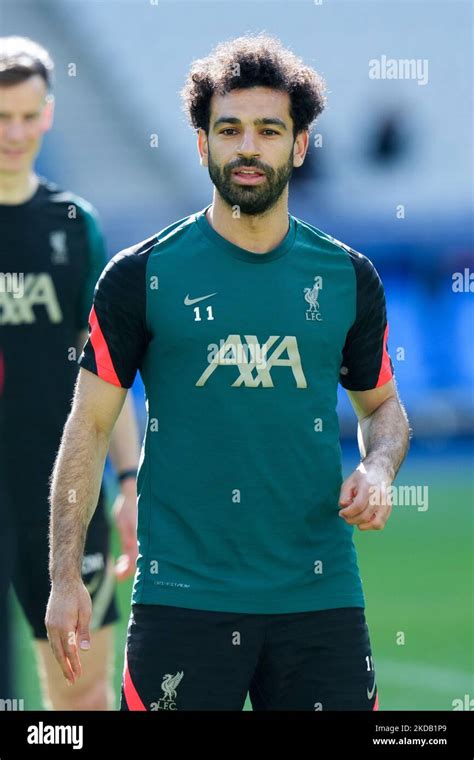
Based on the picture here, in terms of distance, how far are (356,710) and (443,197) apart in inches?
432

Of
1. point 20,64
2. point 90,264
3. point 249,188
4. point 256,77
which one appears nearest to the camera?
point 249,188

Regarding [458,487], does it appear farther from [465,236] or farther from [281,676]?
[281,676]

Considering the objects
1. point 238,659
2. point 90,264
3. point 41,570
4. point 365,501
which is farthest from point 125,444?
point 365,501

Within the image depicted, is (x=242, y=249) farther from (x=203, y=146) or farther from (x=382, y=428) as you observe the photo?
(x=382, y=428)

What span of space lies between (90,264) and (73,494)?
2.15m

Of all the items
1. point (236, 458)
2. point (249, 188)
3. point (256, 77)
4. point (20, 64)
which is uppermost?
point (20, 64)

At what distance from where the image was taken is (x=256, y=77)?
3893 millimetres

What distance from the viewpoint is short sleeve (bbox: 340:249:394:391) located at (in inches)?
153

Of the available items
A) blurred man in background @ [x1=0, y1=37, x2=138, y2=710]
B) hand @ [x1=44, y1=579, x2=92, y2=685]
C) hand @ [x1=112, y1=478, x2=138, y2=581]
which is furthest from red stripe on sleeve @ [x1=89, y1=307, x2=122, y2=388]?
blurred man in background @ [x1=0, y1=37, x2=138, y2=710]

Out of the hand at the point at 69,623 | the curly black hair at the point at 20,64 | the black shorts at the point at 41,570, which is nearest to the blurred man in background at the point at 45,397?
the black shorts at the point at 41,570

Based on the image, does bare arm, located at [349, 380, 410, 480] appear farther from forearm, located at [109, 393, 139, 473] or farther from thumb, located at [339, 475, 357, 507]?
forearm, located at [109, 393, 139, 473]

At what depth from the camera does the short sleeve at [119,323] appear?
12.2 ft

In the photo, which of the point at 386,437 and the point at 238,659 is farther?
the point at 386,437

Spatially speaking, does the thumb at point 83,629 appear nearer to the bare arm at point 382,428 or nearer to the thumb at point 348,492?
the thumb at point 348,492
